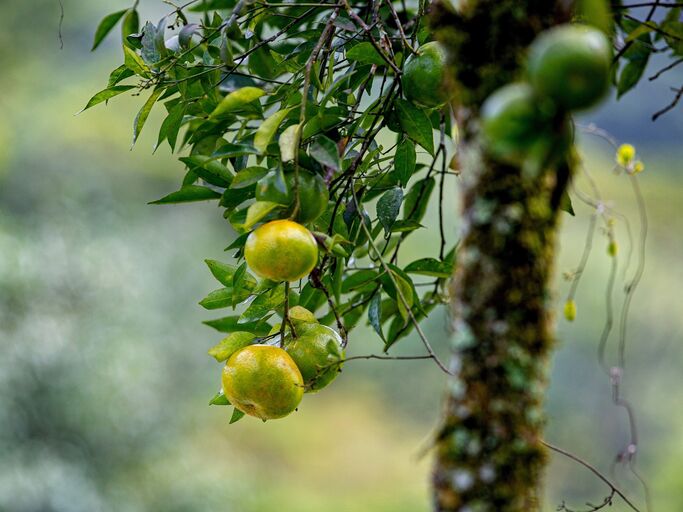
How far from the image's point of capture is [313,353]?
2.31ft

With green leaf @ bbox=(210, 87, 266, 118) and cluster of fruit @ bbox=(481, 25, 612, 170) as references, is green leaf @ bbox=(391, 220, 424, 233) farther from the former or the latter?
cluster of fruit @ bbox=(481, 25, 612, 170)

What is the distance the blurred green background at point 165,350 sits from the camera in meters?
4.12

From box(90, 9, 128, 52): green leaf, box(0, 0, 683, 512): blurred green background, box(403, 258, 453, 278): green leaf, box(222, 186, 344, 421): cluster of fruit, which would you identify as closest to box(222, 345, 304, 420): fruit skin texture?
box(222, 186, 344, 421): cluster of fruit

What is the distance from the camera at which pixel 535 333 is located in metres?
0.40

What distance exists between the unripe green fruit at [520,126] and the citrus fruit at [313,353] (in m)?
0.35

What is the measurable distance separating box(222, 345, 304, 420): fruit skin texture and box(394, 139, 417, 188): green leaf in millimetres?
253

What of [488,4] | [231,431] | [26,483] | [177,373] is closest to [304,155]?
[488,4]

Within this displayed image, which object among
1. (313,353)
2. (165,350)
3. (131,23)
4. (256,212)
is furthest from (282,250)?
(165,350)

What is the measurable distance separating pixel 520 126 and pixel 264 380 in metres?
0.36

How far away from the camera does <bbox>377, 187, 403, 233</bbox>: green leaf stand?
80 centimetres

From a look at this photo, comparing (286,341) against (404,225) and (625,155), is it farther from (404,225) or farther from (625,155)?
(625,155)

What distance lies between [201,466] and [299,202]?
423 centimetres

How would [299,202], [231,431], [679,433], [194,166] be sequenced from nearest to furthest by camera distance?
1. [299,202]
2. [194,166]
3. [679,433]
4. [231,431]

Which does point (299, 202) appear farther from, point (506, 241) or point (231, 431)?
point (231, 431)
